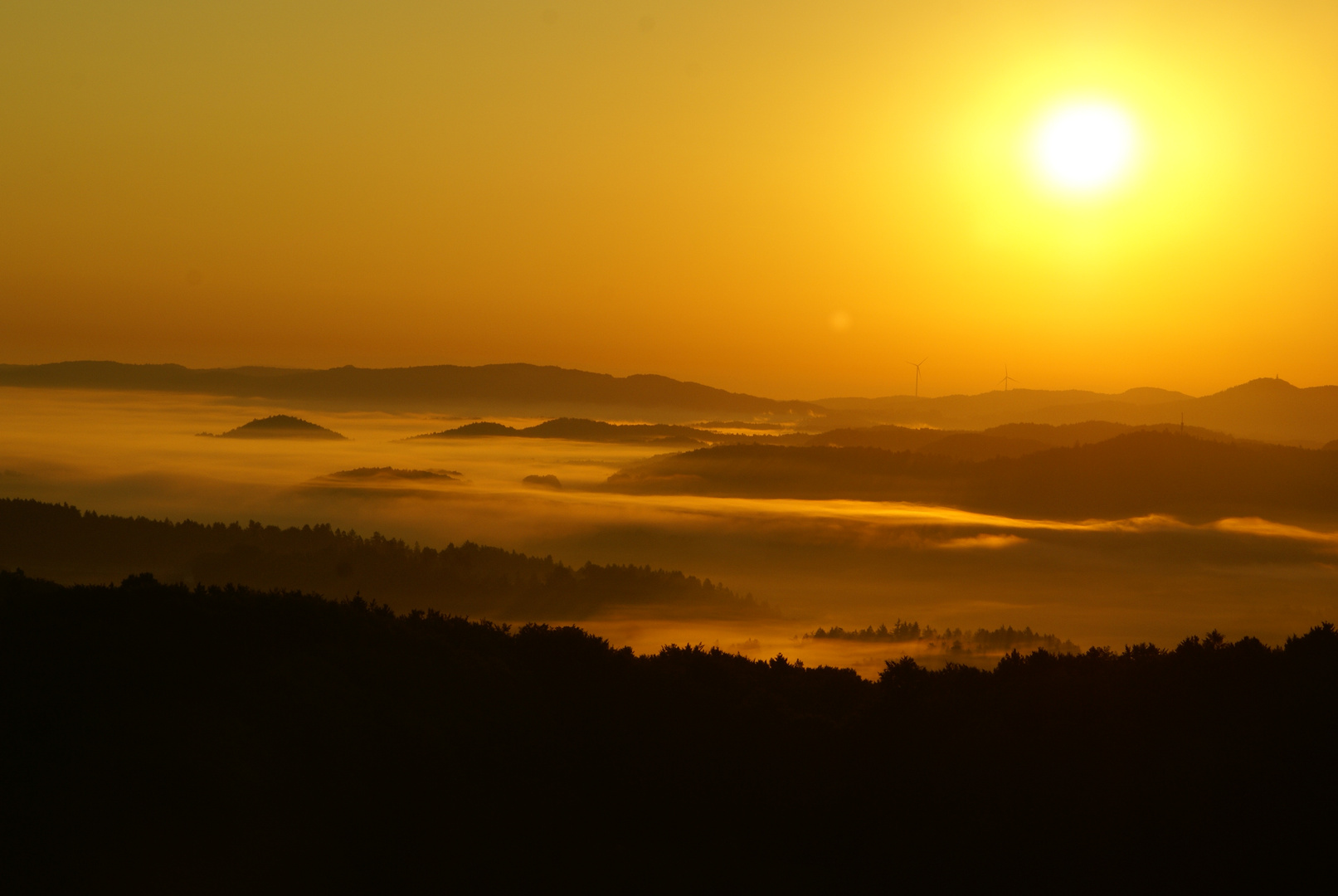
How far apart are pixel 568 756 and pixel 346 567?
16400cm

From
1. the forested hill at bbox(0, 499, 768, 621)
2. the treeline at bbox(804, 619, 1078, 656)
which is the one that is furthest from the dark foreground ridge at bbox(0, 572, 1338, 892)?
the forested hill at bbox(0, 499, 768, 621)

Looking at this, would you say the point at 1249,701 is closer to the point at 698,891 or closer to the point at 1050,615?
the point at 698,891

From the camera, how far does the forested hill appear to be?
6535 inches

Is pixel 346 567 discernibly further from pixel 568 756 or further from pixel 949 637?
pixel 568 756

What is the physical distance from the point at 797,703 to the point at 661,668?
9.03 ft

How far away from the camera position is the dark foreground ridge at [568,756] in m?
14.0

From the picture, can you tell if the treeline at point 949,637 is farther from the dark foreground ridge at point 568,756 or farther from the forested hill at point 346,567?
the dark foreground ridge at point 568,756

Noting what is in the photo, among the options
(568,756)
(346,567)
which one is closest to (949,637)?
(346,567)

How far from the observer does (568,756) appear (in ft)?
59.2

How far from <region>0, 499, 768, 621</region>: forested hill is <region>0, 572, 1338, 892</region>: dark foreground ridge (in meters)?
138

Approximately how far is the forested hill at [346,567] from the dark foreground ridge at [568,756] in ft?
453

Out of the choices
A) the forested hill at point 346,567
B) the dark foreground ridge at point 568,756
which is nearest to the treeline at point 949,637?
the forested hill at point 346,567

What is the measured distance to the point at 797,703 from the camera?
2272 cm

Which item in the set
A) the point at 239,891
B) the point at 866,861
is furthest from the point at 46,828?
the point at 866,861
